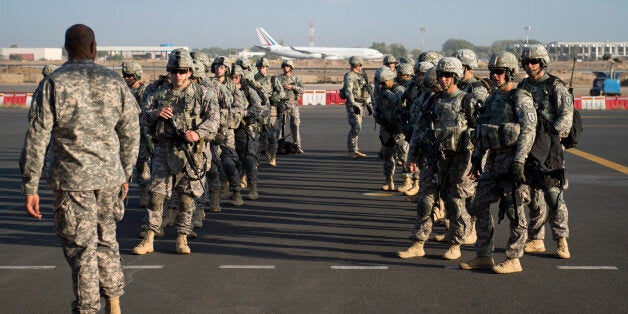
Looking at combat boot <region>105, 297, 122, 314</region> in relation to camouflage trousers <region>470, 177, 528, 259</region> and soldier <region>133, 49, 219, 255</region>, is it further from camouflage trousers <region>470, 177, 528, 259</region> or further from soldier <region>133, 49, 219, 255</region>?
camouflage trousers <region>470, 177, 528, 259</region>

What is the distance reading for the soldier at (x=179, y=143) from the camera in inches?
367

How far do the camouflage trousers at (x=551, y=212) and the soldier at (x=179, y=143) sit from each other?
355cm

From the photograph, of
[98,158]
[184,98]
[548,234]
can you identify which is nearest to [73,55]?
[98,158]

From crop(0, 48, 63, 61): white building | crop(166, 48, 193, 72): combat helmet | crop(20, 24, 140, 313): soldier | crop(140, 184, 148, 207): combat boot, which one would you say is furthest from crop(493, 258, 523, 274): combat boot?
crop(0, 48, 63, 61): white building

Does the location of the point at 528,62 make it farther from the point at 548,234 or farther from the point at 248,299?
the point at 248,299

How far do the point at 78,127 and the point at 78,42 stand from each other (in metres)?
0.62

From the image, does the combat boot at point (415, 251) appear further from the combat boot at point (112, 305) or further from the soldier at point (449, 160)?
the combat boot at point (112, 305)

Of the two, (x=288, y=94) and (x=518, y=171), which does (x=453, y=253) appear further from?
(x=288, y=94)

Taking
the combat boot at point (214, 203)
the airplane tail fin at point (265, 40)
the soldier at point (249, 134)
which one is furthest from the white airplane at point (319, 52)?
the combat boot at point (214, 203)

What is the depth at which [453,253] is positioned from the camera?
9102 mm

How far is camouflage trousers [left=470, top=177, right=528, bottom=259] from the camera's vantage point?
8.43m

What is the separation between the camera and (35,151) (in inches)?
228

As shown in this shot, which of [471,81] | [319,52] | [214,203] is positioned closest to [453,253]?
[471,81]

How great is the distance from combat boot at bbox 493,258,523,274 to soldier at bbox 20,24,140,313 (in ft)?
13.1
